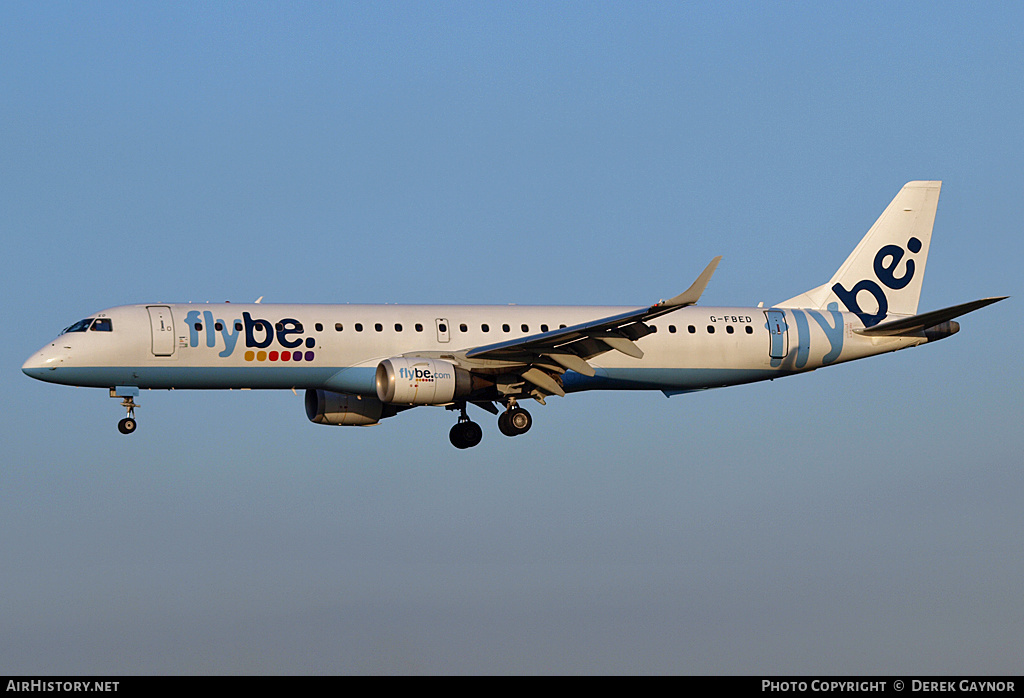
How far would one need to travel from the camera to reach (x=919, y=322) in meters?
54.8

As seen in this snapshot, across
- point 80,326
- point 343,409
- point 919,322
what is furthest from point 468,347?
point 919,322

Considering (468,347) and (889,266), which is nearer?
(468,347)

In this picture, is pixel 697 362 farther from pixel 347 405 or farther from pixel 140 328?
pixel 140 328

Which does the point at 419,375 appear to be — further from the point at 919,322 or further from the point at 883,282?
the point at 883,282

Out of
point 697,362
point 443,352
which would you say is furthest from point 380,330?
point 697,362

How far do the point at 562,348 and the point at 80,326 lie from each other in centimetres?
1544

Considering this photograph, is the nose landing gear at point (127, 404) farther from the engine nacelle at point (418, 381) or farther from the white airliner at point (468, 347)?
the engine nacelle at point (418, 381)

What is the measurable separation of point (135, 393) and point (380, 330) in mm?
8057

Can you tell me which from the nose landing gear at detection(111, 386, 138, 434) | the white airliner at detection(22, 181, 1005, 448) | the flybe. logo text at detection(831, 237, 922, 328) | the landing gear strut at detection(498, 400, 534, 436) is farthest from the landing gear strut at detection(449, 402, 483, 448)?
the flybe. logo text at detection(831, 237, 922, 328)

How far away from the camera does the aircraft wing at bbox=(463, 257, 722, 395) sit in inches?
1940

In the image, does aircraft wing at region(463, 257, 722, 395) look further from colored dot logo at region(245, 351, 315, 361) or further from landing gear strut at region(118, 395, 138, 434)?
landing gear strut at region(118, 395, 138, 434)

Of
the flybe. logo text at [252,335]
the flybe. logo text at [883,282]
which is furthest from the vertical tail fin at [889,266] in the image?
the flybe. logo text at [252,335]
